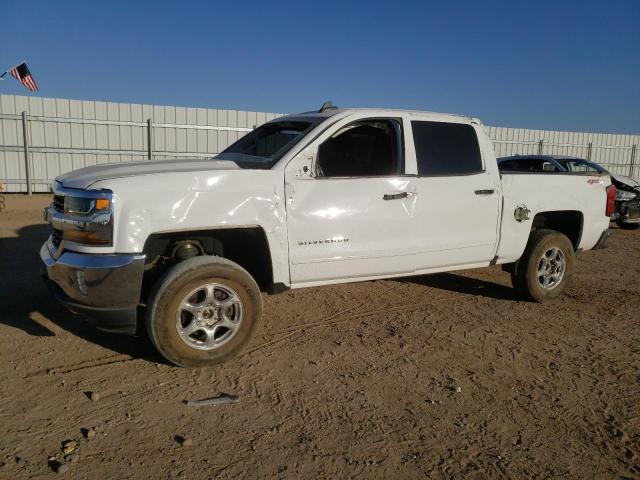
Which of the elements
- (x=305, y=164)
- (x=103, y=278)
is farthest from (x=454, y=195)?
(x=103, y=278)

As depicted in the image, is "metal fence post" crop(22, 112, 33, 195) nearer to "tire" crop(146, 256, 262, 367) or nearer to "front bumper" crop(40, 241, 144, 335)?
"front bumper" crop(40, 241, 144, 335)

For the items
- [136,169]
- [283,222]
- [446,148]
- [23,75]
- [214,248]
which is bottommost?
[214,248]

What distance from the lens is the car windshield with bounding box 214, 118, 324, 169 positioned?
4266mm

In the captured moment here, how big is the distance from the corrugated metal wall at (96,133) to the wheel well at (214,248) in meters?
11.0

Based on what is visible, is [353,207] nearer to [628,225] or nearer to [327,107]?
[327,107]

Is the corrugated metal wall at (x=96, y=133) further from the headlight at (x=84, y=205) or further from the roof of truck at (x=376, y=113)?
the headlight at (x=84, y=205)

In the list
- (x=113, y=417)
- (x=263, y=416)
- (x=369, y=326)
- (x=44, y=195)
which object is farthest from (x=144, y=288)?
(x=44, y=195)

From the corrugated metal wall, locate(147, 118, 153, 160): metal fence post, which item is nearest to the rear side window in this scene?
locate(147, 118, 153, 160): metal fence post

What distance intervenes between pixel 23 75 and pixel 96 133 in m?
2.18

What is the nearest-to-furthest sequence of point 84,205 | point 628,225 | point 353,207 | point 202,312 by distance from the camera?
point 84,205 < point 202,312 < point 353,207 < point 628,225

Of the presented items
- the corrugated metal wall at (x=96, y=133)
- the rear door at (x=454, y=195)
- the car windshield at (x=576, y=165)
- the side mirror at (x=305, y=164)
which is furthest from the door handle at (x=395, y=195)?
the corrugated metal wall at (x=96, y=133)

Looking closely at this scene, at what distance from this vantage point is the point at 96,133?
555 inches

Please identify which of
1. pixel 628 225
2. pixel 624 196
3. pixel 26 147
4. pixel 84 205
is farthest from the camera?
pixel 26 147

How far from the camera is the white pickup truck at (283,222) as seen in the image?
139 inches
